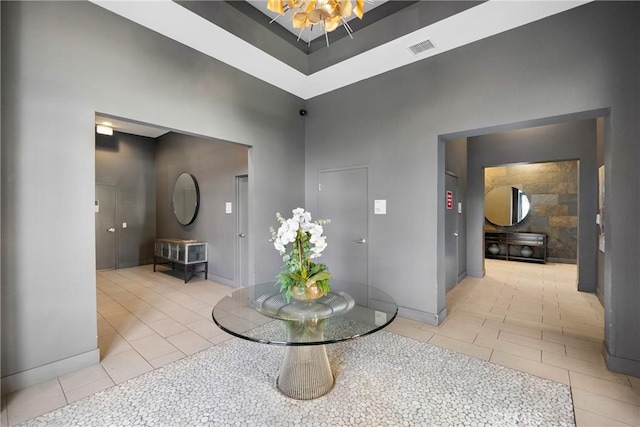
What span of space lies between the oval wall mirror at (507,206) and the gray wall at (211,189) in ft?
23.0

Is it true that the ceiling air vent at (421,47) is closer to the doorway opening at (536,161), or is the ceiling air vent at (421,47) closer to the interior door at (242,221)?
the doorway opening at (536,161)

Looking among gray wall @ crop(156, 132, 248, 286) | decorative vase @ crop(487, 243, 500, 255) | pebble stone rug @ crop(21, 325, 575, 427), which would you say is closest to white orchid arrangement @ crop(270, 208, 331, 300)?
pebble stone rug @ crop(21, 325, 575, 427)

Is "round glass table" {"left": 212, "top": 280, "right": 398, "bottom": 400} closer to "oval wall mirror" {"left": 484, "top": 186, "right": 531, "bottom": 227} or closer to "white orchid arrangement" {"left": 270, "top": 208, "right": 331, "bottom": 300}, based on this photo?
"white orchid arrangement" {"left": 270, "top": 208, "right": 331, "bottom": 300}

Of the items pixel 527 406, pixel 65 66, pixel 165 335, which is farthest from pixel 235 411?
pixel 65 66

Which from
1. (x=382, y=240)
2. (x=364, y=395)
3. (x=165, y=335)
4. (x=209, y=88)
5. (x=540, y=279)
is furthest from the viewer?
(x=540, y=279)

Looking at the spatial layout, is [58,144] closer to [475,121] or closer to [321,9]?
[321,9]

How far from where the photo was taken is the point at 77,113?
237cm

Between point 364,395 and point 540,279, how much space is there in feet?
17.8

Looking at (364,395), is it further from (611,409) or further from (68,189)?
(68,189)

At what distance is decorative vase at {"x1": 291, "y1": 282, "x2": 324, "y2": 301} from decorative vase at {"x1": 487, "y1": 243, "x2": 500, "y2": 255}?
7.46 meters

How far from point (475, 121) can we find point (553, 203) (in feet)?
20.7

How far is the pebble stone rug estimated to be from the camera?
5.89ft

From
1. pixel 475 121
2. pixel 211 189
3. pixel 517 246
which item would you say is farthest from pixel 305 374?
pixel 517 246

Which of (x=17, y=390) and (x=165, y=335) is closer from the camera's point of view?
(x=17, y=390)
